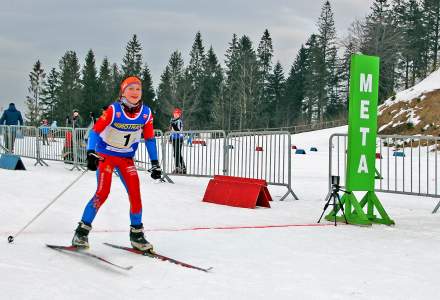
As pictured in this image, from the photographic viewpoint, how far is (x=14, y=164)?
522 inches

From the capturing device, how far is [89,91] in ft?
251

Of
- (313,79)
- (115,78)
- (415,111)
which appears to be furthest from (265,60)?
(415,111)

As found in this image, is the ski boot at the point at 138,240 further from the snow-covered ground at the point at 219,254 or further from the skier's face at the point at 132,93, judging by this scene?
the skier's face at the point at 132,93

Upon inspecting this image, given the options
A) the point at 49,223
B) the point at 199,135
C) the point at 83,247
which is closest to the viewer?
the point at 83,247

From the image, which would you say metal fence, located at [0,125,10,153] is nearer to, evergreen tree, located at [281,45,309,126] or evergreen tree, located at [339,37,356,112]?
evergreen tree, located at [339,37,356,112]

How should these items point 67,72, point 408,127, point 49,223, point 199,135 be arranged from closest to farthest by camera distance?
1. point 49,223
2. point 199,135
3. point 408,127
4. point 67,72

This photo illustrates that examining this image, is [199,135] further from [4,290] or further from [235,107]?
[235,107]

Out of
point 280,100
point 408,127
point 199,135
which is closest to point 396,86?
point 280,100

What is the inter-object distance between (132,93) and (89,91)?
2934 inches

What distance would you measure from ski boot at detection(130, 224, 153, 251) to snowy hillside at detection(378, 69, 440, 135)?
24153 mm

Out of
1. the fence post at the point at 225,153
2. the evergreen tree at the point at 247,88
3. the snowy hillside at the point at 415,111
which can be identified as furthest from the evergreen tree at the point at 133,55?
the fence post at the point at 225,153

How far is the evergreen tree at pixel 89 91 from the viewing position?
75500 millimetres

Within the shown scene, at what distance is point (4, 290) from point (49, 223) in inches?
131

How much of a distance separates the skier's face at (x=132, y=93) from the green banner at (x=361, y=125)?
3738 millimetres
